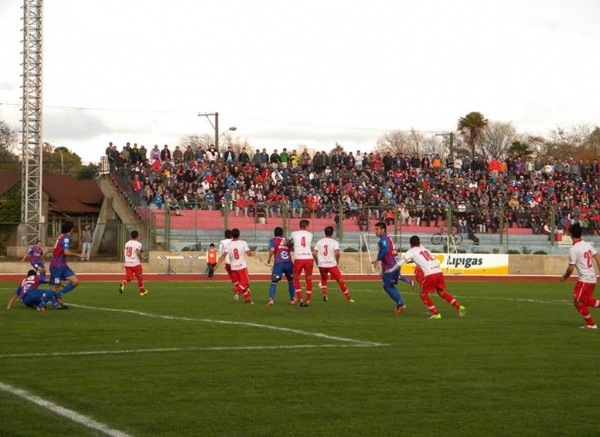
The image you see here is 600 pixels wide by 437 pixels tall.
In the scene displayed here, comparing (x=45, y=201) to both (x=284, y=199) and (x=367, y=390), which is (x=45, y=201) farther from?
(x=367, y=390)

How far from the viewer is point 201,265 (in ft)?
A: 133

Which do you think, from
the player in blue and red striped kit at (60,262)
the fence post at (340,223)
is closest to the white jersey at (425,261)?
the player in blue and red striped kit at (60,262)

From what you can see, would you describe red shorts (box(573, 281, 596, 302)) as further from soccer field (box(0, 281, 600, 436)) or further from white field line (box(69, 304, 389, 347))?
white field line (box(69, 304, 389, 347))

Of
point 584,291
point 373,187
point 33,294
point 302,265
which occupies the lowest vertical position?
point 33,294

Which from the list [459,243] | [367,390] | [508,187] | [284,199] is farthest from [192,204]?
[367,390]

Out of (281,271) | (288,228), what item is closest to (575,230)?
(281,271)

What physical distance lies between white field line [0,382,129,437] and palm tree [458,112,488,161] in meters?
81.3

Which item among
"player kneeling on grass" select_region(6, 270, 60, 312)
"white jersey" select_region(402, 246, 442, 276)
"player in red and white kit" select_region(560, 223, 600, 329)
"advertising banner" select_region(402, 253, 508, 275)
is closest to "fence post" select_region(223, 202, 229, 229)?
"advertising banner" select_region(402, 253, 508, 275)

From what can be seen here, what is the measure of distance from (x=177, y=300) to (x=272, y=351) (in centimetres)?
1090

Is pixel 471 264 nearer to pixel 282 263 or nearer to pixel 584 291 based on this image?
Result: pixel 282 263

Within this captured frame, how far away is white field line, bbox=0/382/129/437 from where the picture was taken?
785cm

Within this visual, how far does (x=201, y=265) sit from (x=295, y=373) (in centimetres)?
2972

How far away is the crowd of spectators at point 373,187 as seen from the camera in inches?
1735

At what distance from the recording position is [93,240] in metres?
46.1
